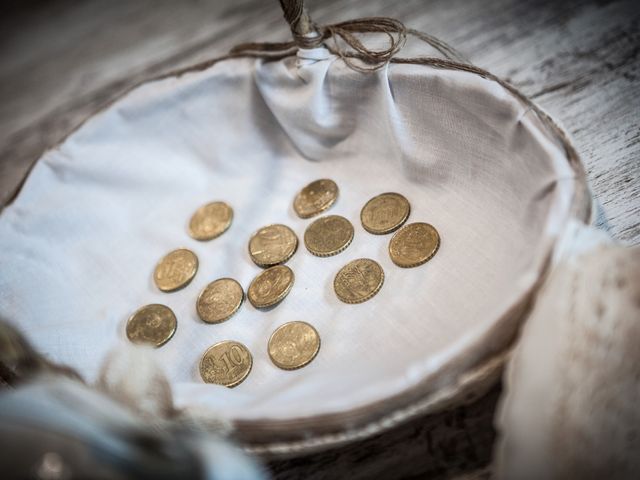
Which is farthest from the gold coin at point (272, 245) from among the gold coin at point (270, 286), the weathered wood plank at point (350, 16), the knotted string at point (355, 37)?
the weathered wood plank at point (350, 16)

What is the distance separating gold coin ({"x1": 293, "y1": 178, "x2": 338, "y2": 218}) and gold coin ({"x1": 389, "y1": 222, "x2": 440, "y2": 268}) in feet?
0.80

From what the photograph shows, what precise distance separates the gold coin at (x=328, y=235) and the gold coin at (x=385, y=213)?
5cm

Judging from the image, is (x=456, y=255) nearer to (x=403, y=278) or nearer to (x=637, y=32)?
(x=403, y=278)

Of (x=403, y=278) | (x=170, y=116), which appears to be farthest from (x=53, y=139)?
(x=403, y=278)

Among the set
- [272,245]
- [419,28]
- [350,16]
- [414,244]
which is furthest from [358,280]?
[350,16]

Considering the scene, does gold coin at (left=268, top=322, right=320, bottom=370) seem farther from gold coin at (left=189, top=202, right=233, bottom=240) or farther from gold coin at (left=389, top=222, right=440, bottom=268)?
gold coin at (left=189, top=202, right=233, bottom=240)

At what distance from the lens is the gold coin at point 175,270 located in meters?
1.27

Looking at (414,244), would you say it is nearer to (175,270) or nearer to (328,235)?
(328,235)

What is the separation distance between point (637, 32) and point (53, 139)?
212 centimetres

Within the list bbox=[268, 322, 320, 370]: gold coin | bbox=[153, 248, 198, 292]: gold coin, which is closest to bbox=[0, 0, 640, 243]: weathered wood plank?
bbox=[153, 248, 198, 292]: gold coin

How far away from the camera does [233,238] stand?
4.38 feet

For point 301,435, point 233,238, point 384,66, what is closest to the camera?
point 301,435

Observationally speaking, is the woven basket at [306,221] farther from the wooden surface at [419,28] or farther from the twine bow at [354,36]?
the wooden surface at [419,28]

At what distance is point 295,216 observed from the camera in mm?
1312
